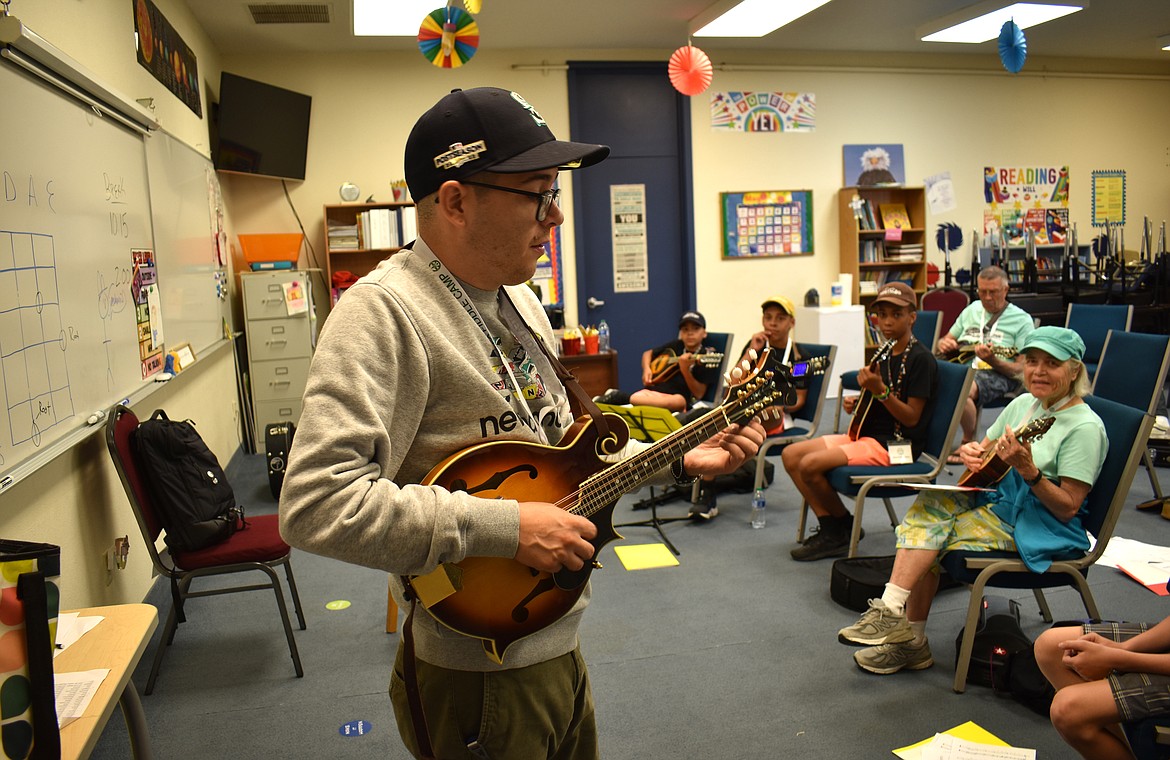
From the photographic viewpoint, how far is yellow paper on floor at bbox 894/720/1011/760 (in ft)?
7.94

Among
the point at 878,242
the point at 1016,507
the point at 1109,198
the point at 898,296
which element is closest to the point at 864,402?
the point at 898,296

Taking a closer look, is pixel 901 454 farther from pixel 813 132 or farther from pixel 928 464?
pixel 813 132

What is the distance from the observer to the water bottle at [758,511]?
14.8 feet

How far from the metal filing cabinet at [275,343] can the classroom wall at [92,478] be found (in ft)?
5.25

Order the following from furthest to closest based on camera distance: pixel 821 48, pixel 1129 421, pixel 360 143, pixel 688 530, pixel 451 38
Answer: pixel 821 48, pixel 360 143, pixel 451 38, pixel 688 530, pixel 1129 421

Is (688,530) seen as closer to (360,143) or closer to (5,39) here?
(5,39)

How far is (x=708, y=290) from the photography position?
8289mm

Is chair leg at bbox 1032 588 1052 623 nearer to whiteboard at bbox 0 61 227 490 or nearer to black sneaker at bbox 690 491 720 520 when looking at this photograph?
black sneaker at bbox 690 491 720 520

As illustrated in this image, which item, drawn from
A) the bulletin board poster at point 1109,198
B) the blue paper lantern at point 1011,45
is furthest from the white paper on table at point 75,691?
the bulletin board poster at point 1109,198

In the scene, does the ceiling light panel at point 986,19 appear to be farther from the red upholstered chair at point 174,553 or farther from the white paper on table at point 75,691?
the white paper on table at point 75,691

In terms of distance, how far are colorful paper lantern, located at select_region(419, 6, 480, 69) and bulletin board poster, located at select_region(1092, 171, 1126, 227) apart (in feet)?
25.6

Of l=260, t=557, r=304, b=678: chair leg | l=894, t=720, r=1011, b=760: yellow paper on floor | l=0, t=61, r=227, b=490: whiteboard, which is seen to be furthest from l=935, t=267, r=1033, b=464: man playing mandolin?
l=0, t=61, r=227, b=490: whiteboard

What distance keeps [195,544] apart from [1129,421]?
321 centimetres

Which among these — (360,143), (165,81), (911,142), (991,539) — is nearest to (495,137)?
(991,539)
